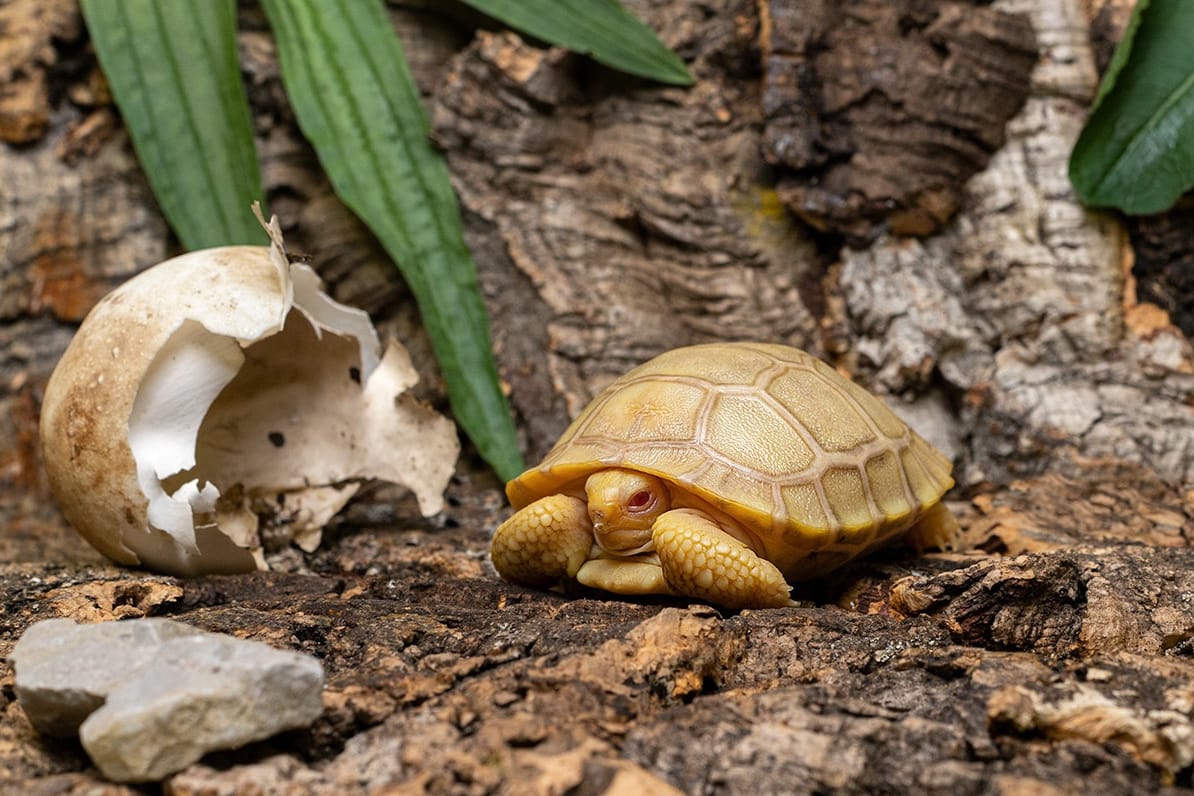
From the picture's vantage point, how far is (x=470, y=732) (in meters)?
1.15

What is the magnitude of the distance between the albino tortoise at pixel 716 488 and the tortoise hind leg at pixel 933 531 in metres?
0.15

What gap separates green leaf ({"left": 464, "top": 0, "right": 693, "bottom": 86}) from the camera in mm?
2848

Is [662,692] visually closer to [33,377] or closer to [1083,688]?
[1083,688]

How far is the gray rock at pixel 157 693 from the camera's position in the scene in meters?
1.04

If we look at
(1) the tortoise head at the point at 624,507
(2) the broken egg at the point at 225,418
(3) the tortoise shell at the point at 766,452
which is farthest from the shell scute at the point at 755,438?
(2) the broken egg at the point at 225,418

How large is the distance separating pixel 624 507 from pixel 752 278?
51.8 inches

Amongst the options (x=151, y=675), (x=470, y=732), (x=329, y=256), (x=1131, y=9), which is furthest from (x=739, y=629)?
(x=1131, y=9)

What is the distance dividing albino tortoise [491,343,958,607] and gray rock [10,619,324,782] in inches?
28.2

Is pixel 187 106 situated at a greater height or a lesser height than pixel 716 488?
greater

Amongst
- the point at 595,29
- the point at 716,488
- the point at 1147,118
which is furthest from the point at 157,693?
the point at 1147,118

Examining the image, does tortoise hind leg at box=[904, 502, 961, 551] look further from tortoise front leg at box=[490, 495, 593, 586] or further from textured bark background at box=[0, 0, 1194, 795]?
tortoise front leg at box=[490, 495, 593, 586]

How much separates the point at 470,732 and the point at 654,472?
69 cm

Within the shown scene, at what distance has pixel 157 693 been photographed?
1048mm

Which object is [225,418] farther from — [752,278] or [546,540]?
[752,278]
